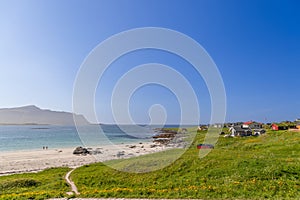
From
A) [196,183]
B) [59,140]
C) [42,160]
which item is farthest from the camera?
[59,140]

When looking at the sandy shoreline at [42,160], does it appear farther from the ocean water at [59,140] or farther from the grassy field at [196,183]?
the grassy field at [196,183]

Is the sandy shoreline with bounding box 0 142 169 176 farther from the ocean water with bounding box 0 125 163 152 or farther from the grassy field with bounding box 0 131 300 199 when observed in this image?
the grassy field with bounding box 0 131 300 199

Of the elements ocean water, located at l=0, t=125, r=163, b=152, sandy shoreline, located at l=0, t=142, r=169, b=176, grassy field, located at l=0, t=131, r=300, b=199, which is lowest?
sandy shoreline, located at l=0, t=142, r=169, b=176

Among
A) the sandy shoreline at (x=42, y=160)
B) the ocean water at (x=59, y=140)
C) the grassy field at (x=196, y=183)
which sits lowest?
the sandy shoreline at (x=42, y=160)

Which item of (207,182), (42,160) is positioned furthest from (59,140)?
(207,182)

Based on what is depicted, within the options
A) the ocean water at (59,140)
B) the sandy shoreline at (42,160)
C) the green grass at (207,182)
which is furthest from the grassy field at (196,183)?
the ocean water at (59,140)

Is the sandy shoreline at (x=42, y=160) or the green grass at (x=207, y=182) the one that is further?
the sandy shoreline at (x=42, y=160)

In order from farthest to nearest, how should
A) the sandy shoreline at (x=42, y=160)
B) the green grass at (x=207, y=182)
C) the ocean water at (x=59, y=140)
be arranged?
1. the ocean water at (x=59, y=140)
2. the sandy shoreline at (x=42, y=160)
3. the green grass at (x=207, y=182)

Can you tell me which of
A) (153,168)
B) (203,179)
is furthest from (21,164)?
(203,179)

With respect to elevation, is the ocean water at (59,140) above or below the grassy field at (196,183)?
below

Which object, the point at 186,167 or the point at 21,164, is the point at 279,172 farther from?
the point at 21,164

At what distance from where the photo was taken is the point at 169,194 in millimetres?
11398

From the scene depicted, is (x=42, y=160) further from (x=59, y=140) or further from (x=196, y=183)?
(x=59, y=140)

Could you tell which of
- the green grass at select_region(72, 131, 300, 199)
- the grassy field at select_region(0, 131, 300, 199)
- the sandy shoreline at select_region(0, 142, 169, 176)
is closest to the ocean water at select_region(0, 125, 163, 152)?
the sandy shoreline at select_region(0, 142, 169, 176)
